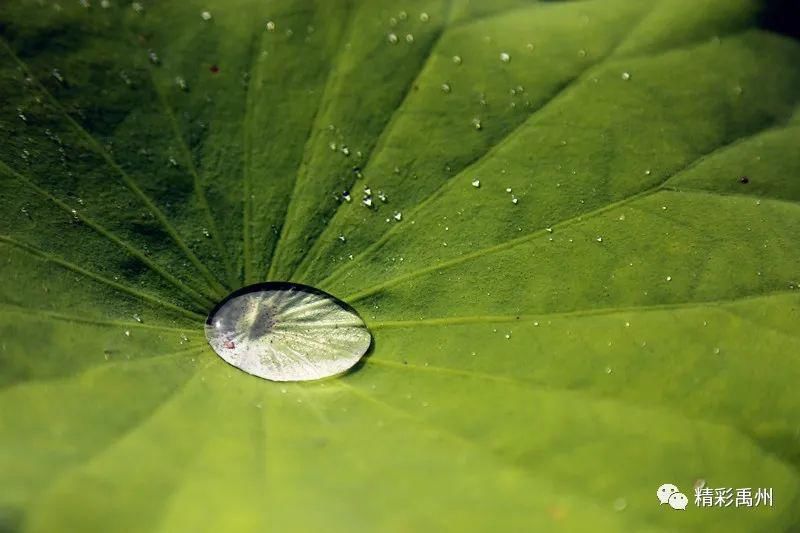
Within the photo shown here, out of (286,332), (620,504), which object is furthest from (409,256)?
(620,504)

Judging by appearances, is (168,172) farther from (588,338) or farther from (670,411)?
(670,411)

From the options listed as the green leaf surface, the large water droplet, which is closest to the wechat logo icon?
the green leaf surface

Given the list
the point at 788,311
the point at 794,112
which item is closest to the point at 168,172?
the point at 788,311

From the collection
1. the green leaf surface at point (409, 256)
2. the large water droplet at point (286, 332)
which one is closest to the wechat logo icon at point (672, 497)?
the green leaf surface at point (409, 256)

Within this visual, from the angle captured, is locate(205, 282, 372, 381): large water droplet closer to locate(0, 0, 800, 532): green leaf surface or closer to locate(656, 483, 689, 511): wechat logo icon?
locate(0, 0, 800, 532): green leaf surface

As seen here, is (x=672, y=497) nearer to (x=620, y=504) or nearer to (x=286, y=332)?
(x=620, y=504)
